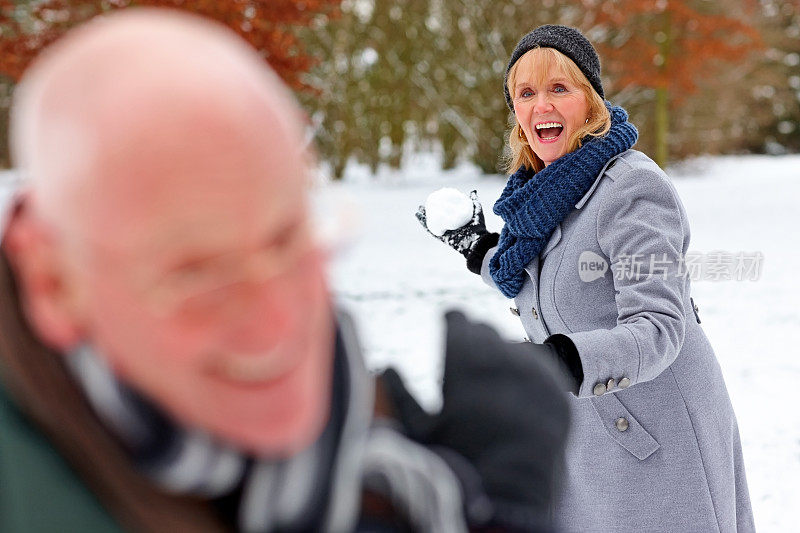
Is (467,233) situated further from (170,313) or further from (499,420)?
(170,313)

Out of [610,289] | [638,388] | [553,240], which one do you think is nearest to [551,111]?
[553,240]

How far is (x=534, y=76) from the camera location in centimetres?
189

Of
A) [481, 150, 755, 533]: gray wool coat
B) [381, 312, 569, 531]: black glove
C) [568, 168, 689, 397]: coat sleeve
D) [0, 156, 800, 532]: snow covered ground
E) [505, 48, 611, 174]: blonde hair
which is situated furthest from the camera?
[0, 156, 800, 532]: snow covered ground

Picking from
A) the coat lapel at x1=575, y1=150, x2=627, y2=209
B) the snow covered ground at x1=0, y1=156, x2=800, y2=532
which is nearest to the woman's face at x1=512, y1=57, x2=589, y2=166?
the coat lapel at x1=575, y1=150, x2=627, y2=209

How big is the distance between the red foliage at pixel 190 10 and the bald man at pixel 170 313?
5475 mm

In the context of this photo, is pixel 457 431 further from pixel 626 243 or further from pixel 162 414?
→ pixel 626 243

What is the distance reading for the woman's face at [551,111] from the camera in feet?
6.07

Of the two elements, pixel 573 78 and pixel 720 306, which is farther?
pixel 720 306

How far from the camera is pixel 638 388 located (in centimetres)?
172

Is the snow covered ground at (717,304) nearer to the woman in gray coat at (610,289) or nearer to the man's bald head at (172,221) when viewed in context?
the man's bald head at (172,221)

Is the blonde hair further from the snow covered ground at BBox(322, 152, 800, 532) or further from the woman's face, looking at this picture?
the snow covered ground at BBox(322, 152, 800, 532)

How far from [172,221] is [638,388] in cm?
150

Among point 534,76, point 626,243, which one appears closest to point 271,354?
point 626,243

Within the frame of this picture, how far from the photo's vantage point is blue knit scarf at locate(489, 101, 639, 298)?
5.74 ft
